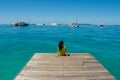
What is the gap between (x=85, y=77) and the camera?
935 cm

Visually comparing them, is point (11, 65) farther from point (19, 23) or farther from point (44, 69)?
point (19, 23)

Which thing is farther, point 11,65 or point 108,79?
point 11,65

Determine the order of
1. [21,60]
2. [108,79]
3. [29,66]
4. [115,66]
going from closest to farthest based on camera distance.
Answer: [108,79] → [29,66] → [115,66] → [21,60]

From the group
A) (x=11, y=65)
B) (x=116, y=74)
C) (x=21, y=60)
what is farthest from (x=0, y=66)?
(x=116, y=74)

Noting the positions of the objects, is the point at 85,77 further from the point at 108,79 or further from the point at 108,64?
the point at 108,64

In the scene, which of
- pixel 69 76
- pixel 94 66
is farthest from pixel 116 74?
pixel 69 76

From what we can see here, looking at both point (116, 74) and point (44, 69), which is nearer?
point (44, 69)

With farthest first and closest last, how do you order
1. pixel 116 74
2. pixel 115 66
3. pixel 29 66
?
pixel 115 66, pixel 116 74, pixel 29 66

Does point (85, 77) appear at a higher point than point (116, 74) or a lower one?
higher

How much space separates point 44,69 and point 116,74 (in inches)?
344

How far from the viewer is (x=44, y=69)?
1074 centimetres

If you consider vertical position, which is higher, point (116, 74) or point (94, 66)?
point (94, 66)

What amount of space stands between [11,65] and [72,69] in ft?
37.3

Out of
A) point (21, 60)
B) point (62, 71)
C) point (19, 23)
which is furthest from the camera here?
point (19, 23)
